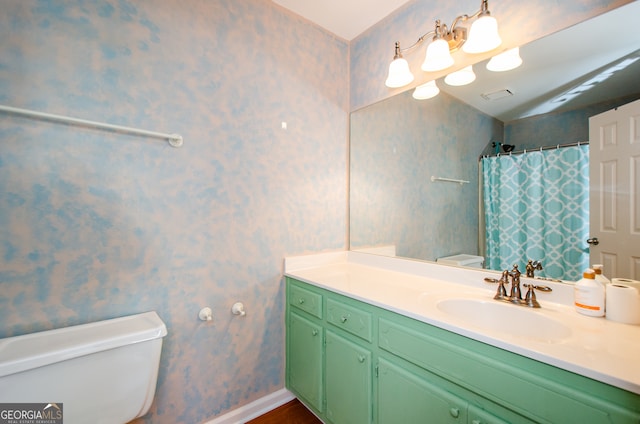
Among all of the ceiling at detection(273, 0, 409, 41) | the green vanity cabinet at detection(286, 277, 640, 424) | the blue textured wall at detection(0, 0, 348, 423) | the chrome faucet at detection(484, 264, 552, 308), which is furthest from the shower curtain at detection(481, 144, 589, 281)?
the ceiling at detection(273, 0, 409, 41)

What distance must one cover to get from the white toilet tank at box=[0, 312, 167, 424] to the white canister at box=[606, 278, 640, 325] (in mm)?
Result: 1675

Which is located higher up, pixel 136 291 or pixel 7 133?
pixel 7 133

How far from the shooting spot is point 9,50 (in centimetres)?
104

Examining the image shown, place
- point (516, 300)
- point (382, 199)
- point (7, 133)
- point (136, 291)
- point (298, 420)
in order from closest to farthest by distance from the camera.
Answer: point (7, 133) < point (516, 300) < point (136, 291) < point (298, 420) < point (382, 199)

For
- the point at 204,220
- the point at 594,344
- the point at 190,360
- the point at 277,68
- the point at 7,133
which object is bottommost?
the point at 190,360

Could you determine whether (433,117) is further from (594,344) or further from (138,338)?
(138,338)

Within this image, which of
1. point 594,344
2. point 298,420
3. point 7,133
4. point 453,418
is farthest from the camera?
point 298,420

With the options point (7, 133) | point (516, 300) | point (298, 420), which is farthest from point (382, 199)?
point (7, 133)

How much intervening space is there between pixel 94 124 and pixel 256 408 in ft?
5.65

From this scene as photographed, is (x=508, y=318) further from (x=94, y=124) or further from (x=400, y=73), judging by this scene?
(x=94, y=124)

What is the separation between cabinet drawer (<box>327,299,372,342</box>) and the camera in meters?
1.24

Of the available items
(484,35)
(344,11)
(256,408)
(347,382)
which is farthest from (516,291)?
(344,11)

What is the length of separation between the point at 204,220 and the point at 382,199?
1175mm

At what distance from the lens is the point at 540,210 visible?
1.26m
